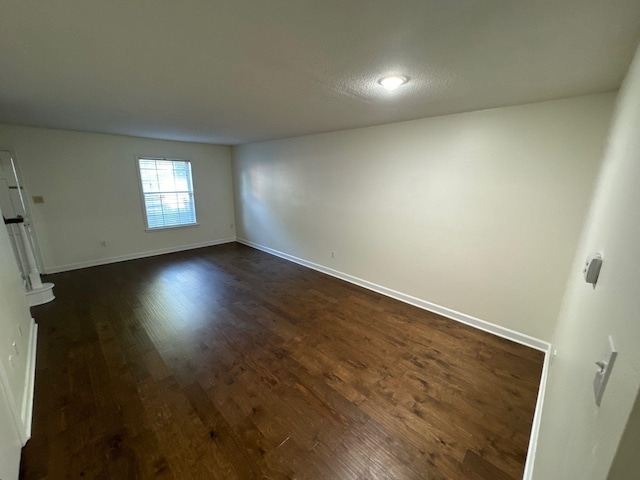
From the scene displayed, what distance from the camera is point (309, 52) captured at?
1.43 m

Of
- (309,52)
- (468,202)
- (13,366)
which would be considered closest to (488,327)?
(468,202)

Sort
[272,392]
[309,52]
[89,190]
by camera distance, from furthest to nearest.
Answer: [89,190] < [272,392] < [309,52]

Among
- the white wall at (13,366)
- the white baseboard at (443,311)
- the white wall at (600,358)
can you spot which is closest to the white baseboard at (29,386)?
the white wall at (13,366)

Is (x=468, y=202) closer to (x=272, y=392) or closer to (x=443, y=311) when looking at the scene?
(x=443, y=311)

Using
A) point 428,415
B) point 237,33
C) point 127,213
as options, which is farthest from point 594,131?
point 127,213

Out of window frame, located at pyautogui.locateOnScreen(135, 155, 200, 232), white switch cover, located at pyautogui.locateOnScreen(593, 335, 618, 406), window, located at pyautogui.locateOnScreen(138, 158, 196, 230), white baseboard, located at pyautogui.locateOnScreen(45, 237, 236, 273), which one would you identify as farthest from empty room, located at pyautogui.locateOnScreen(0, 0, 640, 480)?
window, located at pyautogui.locateOnScreen(138, 158, 196, 230)

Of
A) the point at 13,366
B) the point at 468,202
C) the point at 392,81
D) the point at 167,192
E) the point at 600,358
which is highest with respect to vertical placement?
the point at 392,81

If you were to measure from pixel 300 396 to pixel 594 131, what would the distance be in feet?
10.1

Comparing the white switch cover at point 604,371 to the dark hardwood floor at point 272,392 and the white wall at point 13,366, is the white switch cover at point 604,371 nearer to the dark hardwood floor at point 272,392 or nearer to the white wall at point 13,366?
the dark hardwood floor at point 272,392

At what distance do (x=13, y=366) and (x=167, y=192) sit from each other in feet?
13.9

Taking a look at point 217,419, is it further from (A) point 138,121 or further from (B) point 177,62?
(A) point 138,121

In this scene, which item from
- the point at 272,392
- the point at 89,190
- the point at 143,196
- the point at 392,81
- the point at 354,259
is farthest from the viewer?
the point at 143,196

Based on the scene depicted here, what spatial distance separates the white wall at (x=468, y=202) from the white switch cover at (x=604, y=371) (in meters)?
2.10

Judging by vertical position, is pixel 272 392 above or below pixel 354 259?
below
